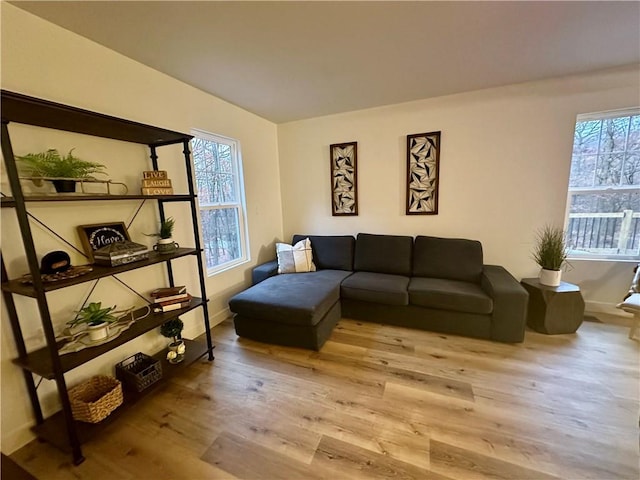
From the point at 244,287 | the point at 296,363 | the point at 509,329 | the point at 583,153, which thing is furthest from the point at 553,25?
the point at 244,287

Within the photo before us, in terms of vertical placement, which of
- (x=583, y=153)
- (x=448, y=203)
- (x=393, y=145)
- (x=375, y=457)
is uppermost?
(x=393, y=145)

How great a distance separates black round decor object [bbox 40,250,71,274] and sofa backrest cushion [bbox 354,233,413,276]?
2572 mm

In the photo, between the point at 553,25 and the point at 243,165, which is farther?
the point at 243,165

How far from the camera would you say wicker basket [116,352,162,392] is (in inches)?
68.4

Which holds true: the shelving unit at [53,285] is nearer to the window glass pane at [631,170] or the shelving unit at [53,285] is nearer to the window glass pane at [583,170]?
the window glass pane at [583,170]

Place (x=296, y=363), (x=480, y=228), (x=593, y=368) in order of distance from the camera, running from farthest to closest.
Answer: (x=480, y=228) → (x=296, y=363) → (x=593, y=368)

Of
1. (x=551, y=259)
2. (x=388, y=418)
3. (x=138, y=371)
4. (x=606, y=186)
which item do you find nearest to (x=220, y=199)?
(x=138, y=371)

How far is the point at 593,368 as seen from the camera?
194 centimetres

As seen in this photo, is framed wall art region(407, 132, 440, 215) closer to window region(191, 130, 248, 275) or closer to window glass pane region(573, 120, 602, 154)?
window glass pane region(573, 120, 602, 154)

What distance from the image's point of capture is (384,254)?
3.10 meters

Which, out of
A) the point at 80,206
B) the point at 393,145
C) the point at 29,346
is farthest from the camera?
the point at 393,145

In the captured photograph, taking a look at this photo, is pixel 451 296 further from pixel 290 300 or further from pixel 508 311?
pixel 290 300

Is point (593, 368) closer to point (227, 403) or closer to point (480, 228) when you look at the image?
point (480, 228)

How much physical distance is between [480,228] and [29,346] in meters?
3.88
